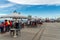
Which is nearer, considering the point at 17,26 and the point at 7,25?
the point at 17,26

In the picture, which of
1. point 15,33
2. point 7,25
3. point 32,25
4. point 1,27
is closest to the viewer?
point 15,33

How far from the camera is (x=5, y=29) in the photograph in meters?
18.4

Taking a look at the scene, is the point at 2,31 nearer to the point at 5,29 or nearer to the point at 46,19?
the point at 5,29

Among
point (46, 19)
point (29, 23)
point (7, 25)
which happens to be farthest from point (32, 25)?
point (46, 19)

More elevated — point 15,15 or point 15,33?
point 15,15

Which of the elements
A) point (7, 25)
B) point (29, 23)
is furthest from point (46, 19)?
point (7, 25)

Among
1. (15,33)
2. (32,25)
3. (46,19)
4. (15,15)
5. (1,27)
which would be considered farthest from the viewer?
(46,19)

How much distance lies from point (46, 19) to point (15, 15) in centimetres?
7482

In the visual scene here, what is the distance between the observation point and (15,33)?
47.0ft

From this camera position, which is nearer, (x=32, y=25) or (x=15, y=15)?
(x=15, y=15)

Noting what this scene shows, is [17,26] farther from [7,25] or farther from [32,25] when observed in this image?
[32,25]

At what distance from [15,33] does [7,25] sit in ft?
15.8

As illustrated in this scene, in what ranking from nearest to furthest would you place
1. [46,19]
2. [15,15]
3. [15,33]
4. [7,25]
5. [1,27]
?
[15,33]
[15,15]
[1,27]
[7,25]
[46,19]

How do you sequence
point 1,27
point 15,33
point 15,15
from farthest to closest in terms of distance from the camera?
point 1,27
point 15,15
point 15,33
